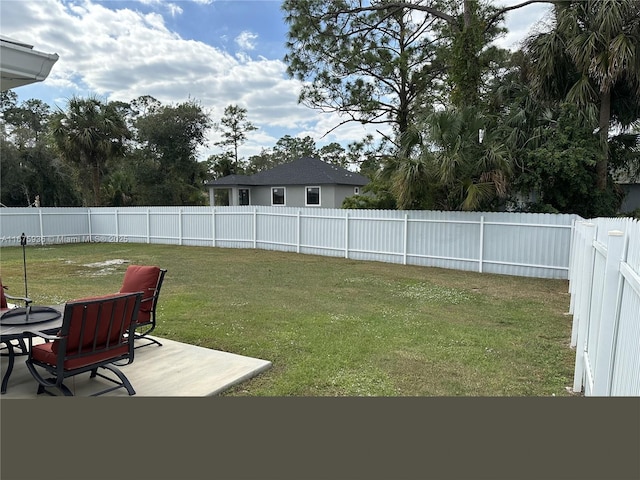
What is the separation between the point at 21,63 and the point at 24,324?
2383 millimetres

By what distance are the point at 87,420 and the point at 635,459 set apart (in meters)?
3.30

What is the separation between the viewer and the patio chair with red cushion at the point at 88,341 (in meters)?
3.51

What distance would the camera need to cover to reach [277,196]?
25953 mm

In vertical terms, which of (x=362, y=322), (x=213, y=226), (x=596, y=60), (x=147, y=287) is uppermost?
(x=596, y=60)

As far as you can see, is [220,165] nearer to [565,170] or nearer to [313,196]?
[313,196]

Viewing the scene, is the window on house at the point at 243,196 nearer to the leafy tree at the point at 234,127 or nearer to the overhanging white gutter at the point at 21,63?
the leafy tree at the point at 234,127

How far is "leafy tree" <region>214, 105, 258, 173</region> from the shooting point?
3803cm

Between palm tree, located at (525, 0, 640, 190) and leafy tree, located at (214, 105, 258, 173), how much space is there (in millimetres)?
29256

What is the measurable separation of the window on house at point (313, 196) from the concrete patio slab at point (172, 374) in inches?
778

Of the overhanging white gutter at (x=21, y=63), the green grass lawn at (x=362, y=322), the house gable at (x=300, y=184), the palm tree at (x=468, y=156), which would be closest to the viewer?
the overhanging white gutter at (x=21, y=63)

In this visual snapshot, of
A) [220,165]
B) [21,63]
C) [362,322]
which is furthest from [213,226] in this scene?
[220,165]

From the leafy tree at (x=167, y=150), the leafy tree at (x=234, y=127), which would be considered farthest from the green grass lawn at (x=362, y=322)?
the leafy tree at (x=234, y=127)

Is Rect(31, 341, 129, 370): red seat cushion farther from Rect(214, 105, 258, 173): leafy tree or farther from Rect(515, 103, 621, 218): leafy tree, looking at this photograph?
Rect(214, 105, 258, 173): leafy tree

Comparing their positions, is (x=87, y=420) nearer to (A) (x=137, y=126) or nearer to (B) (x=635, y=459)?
(B) (x=635, y=459)
